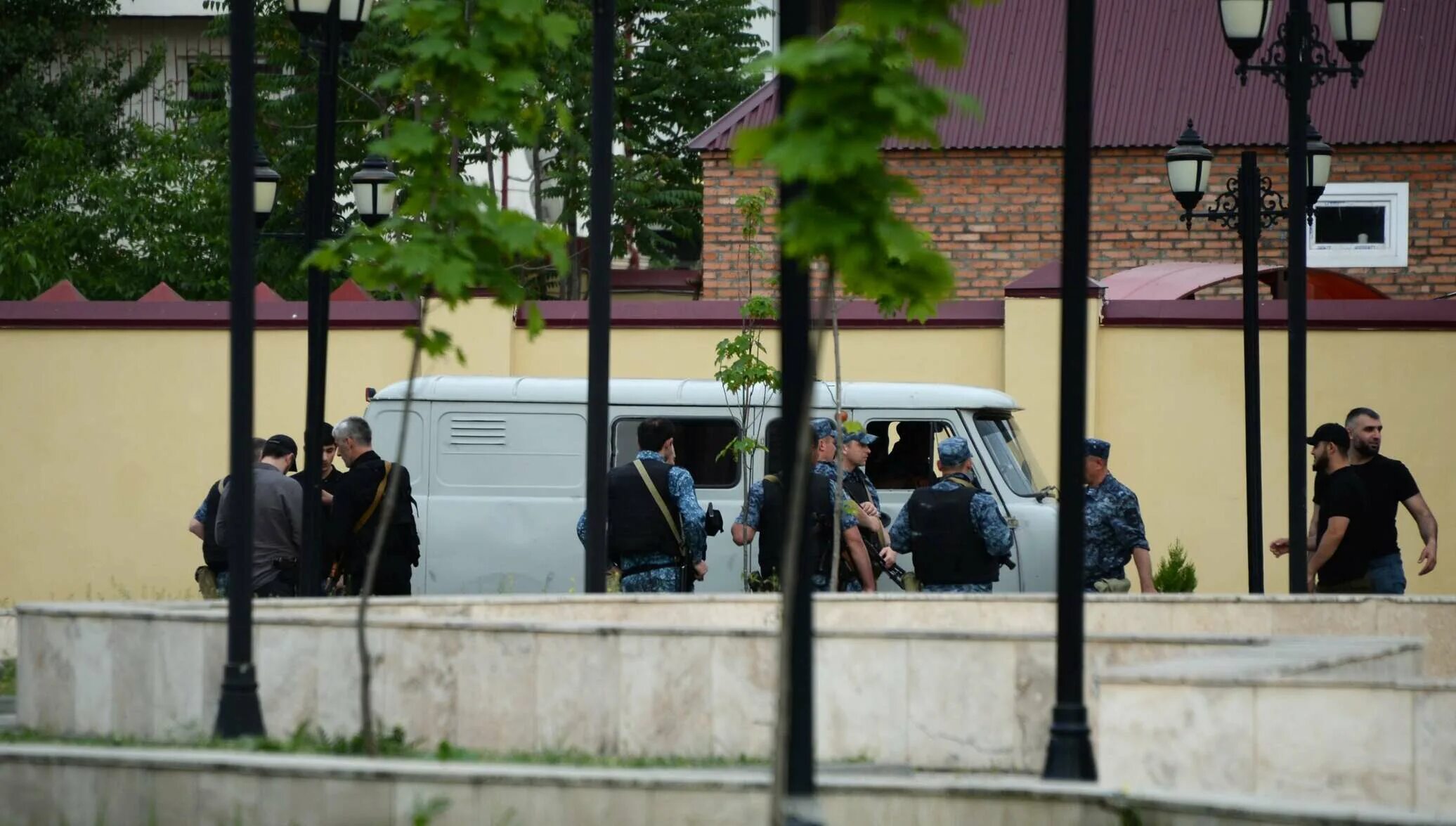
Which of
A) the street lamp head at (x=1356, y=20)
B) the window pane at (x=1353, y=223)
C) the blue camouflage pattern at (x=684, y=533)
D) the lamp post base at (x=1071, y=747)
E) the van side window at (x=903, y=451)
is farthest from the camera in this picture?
the window pane at (x=1353, y=223)

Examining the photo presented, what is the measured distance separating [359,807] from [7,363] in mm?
13154

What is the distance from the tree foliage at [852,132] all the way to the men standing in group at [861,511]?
6205 millimetres

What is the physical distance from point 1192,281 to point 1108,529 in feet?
24.3

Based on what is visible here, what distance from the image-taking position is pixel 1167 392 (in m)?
16.5

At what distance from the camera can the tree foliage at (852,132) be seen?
16.4 ft

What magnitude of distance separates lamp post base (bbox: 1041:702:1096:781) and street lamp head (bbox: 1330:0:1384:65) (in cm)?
701

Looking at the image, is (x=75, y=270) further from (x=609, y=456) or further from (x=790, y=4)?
(x=790, y=4)

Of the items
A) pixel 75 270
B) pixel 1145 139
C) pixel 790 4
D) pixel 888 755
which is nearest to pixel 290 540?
pixel 888 755

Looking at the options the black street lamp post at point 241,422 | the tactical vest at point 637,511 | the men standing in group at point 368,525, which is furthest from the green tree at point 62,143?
the black street lamp post at point 241,422

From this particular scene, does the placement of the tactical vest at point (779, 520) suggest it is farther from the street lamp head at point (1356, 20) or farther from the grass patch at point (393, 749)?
the street lamp head at point (1356, 20)

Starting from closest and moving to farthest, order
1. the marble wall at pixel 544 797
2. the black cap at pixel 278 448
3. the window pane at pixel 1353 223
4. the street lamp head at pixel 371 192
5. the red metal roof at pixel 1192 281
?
the marble wall at pixel 544 797, the black cap at pixel 278 448, the street lamp head at pixel 371 192, the red metal roof at pixel 1192 281, the window pane at pixel 1353 223

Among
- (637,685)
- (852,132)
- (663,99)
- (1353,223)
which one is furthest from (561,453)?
(663,99)

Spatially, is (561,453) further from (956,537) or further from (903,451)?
(956,537)

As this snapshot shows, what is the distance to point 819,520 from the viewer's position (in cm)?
1127
